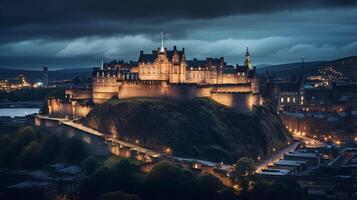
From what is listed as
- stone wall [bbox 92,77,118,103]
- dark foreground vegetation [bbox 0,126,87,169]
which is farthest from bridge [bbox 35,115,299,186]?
stone wall [bbox 92,77,118,103]

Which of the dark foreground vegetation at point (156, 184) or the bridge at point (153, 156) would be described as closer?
the dark foreground vegetation at point (156, 184)

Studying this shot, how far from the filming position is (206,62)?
Answer: 432 feet

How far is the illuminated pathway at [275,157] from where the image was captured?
102500 mm

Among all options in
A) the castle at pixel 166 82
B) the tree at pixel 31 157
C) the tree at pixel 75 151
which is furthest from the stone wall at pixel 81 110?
the tree at pixel 31 157

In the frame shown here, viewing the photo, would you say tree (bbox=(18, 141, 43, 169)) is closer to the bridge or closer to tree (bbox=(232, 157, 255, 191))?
the bridge

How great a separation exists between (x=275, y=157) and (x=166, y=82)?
2541 centimetres

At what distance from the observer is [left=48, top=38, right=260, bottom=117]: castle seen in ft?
388

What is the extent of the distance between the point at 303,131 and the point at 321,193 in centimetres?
5864

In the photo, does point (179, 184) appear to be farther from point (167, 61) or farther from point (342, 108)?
point (342, 108)

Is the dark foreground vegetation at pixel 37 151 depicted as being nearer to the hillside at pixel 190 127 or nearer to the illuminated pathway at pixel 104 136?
the illuminated pathway at pixel 104 136

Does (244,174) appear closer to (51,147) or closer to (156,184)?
(156,184)

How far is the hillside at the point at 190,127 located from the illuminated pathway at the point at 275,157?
5.47 ft

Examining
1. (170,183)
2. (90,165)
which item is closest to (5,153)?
(90,165)

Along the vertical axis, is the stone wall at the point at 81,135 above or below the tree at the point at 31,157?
above
